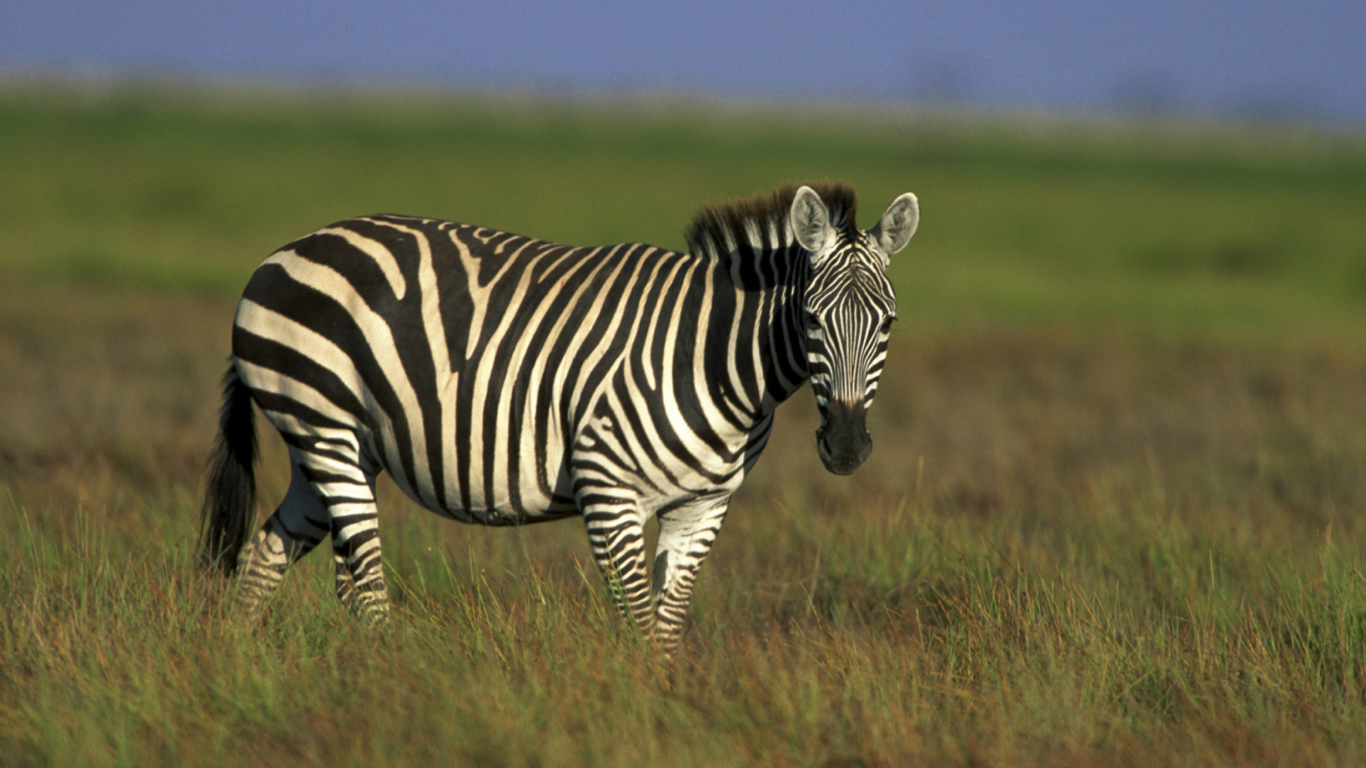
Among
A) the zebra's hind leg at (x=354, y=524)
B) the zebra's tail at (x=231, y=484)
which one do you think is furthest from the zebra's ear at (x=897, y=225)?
the zebra's tail at (x=231, y=484)

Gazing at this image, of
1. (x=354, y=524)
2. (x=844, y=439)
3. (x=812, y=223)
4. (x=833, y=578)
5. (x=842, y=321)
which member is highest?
(x=812, y=223)

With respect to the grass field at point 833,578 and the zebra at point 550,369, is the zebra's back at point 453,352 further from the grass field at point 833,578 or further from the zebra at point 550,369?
the grass field at point 833,578

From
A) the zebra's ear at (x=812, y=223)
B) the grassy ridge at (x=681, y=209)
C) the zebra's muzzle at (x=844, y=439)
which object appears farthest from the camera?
the grassy ridge at (x=681, y=209)

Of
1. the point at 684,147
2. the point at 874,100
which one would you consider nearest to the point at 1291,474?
the point at 684,147

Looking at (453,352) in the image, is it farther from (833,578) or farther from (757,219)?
(833,578)

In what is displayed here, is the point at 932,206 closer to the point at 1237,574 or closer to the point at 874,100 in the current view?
the point at 1237,574

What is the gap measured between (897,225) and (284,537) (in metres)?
2.77

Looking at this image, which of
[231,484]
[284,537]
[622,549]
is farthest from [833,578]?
[231,484]

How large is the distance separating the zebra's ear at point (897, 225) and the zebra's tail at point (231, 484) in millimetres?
2601

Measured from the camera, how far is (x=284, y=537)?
4.81 meters

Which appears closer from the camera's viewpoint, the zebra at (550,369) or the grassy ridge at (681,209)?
the zebra at (550,369)

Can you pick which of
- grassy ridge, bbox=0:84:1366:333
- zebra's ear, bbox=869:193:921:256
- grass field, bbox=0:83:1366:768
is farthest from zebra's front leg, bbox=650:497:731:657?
grassy ridge, bbox=0:84:1366:333

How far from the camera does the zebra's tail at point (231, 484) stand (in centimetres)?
475

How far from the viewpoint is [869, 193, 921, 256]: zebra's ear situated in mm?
3939
